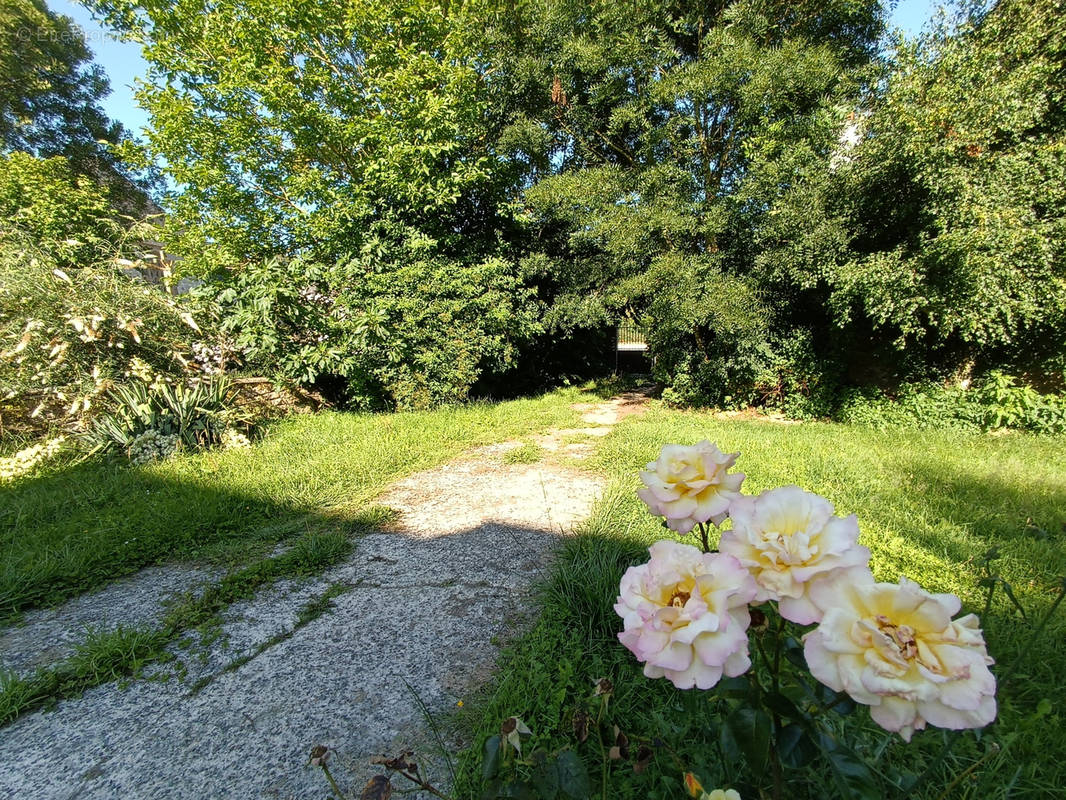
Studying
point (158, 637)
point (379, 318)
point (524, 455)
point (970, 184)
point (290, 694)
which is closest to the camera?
point (290, 694)

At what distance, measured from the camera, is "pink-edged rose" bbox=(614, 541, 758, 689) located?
21.0 inches

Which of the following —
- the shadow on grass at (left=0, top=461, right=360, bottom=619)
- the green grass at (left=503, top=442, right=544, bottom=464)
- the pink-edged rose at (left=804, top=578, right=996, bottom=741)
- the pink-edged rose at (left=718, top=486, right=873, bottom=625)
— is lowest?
the green grass at (left=503, top=442, right=544, bottom=464)

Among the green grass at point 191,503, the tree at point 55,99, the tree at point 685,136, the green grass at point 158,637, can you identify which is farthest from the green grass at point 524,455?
the tree at point 55,99

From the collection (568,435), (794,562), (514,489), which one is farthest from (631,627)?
(568,435)

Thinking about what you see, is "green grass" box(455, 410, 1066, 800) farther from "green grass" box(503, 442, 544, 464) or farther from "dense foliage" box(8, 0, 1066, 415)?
"dense foliage" box(8, 0, 1066, 415)

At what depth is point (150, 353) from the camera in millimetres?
4816


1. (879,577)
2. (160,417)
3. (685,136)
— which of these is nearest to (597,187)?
(685,136)

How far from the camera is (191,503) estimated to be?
2963 mm

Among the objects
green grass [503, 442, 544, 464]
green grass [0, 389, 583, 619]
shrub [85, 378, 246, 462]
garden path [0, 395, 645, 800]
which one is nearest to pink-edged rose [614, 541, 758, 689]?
garden path [0, 395, 645, 800]

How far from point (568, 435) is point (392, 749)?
389 centimetres

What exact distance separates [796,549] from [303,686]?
1685 mm

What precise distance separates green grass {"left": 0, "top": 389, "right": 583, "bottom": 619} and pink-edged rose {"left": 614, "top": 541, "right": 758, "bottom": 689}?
255cm

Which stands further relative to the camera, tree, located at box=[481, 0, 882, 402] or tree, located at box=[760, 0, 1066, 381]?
tree, located at box=[481, 0, 882, 402]

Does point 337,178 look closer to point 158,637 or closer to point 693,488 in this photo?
point 158,637
